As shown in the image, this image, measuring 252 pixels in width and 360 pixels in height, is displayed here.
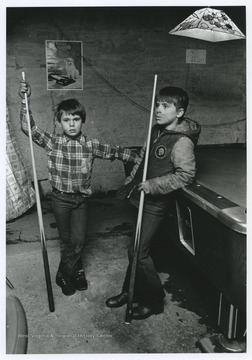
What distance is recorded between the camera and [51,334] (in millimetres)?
2297

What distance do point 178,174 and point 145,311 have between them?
0.87 metres

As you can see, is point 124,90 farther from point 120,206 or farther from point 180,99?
point 180,99

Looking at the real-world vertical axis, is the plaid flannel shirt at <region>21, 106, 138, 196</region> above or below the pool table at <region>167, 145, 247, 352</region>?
above

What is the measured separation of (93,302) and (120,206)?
187 centimetres

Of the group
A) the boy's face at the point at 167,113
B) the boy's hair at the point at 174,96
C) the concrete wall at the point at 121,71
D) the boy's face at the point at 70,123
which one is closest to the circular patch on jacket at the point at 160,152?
the boy's face at the point at 167,113

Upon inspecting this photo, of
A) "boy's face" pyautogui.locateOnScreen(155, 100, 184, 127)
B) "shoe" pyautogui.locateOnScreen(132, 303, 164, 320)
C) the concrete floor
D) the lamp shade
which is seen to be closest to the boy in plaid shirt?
the concrete floor

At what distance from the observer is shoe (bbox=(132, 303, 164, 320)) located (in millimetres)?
2396

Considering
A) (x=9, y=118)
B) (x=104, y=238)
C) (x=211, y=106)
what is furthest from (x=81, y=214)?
(x=211, y=106)

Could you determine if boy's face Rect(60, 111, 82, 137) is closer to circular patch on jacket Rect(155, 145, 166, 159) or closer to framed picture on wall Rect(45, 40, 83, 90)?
circular patch on jacket Rect(155, 145, 166, 159)

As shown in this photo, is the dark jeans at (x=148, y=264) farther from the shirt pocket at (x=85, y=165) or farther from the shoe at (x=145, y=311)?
the shirt pocket at (x=85, y=165)

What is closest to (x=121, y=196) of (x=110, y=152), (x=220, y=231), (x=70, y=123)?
(x=110, y=152)

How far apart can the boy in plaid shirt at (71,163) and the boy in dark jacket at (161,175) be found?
313 millimetres

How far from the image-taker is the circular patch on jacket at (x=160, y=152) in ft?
7.60

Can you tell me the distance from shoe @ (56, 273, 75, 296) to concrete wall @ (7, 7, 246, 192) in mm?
1945
